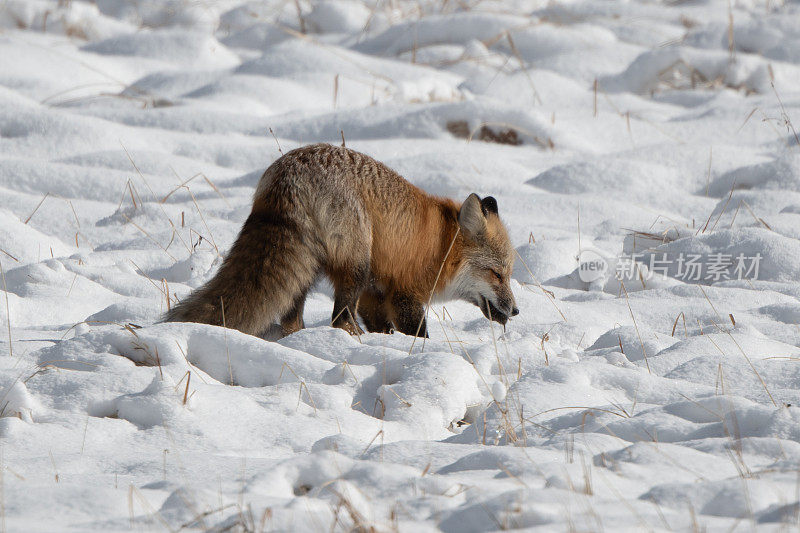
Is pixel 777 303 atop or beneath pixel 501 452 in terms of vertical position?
beneath

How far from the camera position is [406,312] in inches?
227

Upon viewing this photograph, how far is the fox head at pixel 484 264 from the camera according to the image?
20.0ft

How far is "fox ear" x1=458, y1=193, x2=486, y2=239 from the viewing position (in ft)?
19.9

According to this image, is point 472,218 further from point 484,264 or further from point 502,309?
point 502,309

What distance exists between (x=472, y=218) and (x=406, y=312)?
88 centimetres

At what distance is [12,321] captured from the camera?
504cm

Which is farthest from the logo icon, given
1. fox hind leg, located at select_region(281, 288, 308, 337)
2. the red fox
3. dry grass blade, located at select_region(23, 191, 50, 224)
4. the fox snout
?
dry grass blade, located at select_region(23, 191, 50, 224)

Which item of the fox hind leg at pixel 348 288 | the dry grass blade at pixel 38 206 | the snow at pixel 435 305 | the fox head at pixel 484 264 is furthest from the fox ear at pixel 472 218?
the dry grass blade at pixel 38 206

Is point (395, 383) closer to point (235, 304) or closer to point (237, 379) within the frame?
point (237, 379)

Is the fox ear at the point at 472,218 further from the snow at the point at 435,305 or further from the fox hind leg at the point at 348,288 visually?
the fox hind leg at the point at 348,288

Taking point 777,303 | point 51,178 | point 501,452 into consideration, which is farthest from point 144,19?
point 501,452

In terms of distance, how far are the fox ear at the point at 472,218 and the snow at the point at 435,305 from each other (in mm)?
652

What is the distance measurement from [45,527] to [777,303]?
5.16 m

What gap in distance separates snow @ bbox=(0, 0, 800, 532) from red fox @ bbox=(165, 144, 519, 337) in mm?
317
